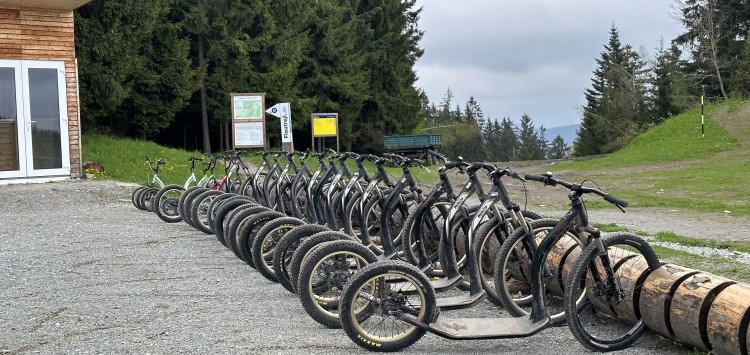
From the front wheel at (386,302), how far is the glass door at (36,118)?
1411 centimetres

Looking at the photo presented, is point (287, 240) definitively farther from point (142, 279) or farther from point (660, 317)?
point (660, 317)

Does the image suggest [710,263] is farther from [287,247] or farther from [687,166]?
[687,166]

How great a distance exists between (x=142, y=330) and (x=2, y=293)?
7.28 feet

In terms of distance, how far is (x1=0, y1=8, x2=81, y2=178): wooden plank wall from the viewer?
16750 mm

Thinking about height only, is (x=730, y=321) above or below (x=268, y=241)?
below

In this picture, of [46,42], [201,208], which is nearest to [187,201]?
[201,208]

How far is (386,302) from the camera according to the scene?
15.8 feet

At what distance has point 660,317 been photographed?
4742 millimetres

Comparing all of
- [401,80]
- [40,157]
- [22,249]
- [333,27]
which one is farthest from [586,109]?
[22,249]

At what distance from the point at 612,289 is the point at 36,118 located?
1515 centimetres

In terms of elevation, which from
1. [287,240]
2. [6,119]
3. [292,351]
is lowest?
[292,351]

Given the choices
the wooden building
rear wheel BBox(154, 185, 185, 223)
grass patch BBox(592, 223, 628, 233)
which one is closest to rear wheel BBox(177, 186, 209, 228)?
rear wheel BBox(154, 185, 185, 223)

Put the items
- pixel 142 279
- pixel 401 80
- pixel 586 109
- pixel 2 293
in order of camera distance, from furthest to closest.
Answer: pixel 586 109, pixel 401 80, pixel 142 279, pixel 2 293

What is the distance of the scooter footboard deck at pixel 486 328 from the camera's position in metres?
4.80
